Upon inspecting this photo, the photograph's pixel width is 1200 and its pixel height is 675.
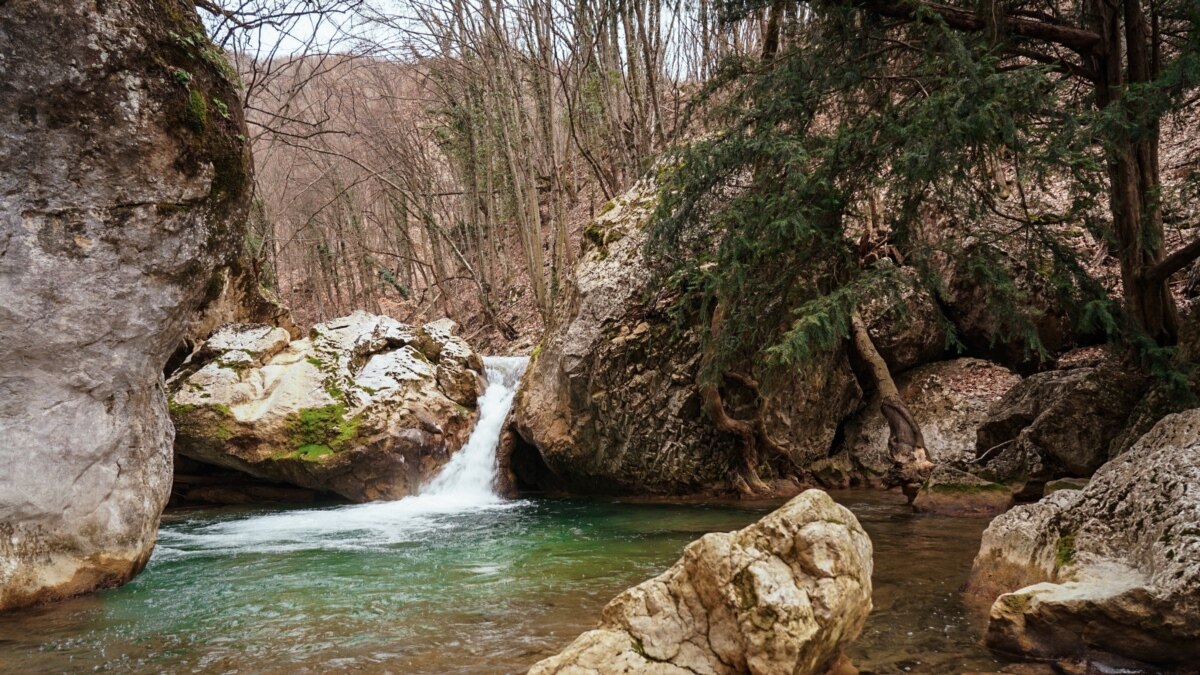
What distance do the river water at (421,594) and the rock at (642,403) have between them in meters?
0.86

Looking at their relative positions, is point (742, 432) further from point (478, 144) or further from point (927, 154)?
point (478, 144)

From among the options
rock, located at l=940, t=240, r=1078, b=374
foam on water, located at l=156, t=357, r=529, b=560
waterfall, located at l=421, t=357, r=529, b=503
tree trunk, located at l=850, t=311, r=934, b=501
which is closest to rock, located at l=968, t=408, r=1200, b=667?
tree trunk, located at l=850, t=311, r=934, b=501

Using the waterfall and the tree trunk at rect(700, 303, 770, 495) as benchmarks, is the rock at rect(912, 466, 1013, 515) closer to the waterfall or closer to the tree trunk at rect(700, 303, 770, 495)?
the tree trunk at rect(700, 303, 770, 495)

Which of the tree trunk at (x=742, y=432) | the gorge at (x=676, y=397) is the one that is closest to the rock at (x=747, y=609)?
the gorge at (x=676, y=397)

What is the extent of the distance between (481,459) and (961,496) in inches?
276

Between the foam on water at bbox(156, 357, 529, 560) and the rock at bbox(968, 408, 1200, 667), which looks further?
the foam on water at bbox(156, 357, 529, 560)

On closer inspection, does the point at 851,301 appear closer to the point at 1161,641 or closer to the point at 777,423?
the point at 1161,641

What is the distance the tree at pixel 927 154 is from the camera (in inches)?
232

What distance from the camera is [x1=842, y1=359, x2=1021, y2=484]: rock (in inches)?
407

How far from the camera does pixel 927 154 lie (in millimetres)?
5988

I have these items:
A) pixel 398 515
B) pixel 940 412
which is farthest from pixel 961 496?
pixel 398 515

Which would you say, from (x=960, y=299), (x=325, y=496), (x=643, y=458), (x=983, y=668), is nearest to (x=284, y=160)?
(x=325, y=496)

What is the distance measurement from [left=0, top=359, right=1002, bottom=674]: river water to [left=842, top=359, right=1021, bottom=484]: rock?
1.09 metres

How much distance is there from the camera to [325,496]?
12367mm
